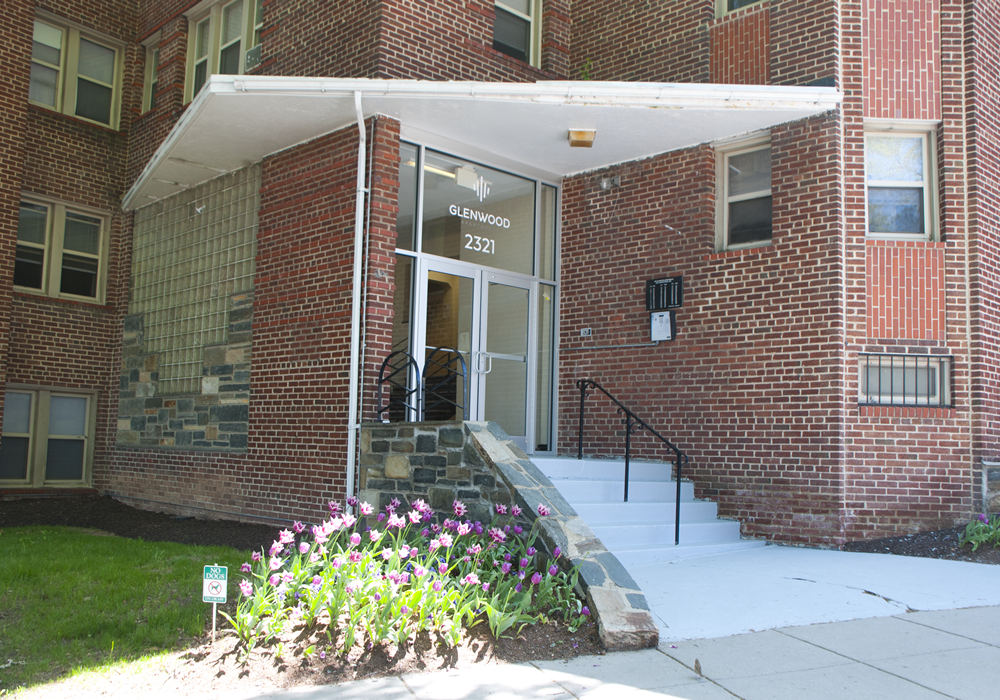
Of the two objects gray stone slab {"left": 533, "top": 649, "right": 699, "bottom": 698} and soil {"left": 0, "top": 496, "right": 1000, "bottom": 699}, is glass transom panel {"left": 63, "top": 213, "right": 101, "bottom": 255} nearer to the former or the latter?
soil {"left": 0, "top": 496, "right": 1000, "bottom": 699}

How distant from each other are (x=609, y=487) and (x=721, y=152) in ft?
13.9

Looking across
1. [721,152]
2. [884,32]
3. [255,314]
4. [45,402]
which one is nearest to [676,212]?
[721,152]

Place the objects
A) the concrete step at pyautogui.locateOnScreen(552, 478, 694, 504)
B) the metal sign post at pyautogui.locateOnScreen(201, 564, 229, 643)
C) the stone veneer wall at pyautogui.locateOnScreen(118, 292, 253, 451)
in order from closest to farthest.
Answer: the metal sign post at pyautogui.locateOnScreen(201, 564, 229, 643) → the concrete step at pyautogui.locateOnScreen(552, 478, 694, 504) → the stone veneer wall at pyautogui.locateOnScreen(118, 292, 253, 451)

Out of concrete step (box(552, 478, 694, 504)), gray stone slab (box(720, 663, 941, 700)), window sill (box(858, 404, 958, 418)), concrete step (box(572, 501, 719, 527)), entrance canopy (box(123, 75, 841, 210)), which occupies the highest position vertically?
entrance canopy (box(123, 75, 841, 210))

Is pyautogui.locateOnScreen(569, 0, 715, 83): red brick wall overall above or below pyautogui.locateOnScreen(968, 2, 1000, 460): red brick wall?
above

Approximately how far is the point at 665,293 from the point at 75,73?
36.0 ft

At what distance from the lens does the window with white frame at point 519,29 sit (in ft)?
38.4

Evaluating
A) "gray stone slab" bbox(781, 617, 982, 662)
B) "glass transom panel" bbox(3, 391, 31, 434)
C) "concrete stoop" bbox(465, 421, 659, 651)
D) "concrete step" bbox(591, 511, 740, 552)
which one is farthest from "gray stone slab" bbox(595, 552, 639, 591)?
"glass transom panel" bbox(3, 391, 31, 434)

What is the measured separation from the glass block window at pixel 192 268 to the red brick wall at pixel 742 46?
592cm

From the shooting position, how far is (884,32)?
9562mm

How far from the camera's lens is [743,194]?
10.0 meters

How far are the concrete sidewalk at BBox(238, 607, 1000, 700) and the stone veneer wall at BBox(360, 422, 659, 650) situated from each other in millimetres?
330

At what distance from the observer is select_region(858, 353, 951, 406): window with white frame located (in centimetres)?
909

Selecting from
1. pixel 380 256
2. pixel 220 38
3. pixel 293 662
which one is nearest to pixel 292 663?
pixel 293 662
